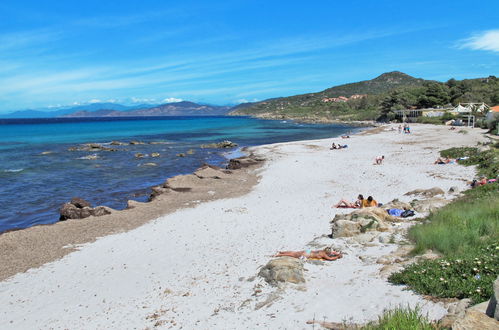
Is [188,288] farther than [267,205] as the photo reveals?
No

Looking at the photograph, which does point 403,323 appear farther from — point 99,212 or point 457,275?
point 99,212

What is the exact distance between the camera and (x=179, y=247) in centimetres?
1312

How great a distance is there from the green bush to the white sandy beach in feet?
1.12

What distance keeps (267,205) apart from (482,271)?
1217 cm

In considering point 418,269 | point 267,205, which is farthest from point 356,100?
point 418,269

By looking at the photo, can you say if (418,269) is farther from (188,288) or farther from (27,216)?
(27,216)

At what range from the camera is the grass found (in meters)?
6.80

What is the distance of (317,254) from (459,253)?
3.49 meters

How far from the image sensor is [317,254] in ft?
34.2

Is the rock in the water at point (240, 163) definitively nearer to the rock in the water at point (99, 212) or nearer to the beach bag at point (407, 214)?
the rock in the water at point (99, 212)

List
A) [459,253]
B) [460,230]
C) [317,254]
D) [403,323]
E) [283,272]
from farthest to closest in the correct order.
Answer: [317,254], [460,230], [283,272], [459,253], [403,323]

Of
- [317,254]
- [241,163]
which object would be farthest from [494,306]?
[241,163]

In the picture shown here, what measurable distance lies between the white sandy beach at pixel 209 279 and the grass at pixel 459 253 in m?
0.46

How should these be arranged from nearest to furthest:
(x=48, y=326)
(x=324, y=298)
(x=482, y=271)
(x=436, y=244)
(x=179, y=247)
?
1. (x=482, y=271)
2. (x=324, y=298)
3. (x=48, y=326)
4. (x=436, y=244)
5. (x=179, y=247)
